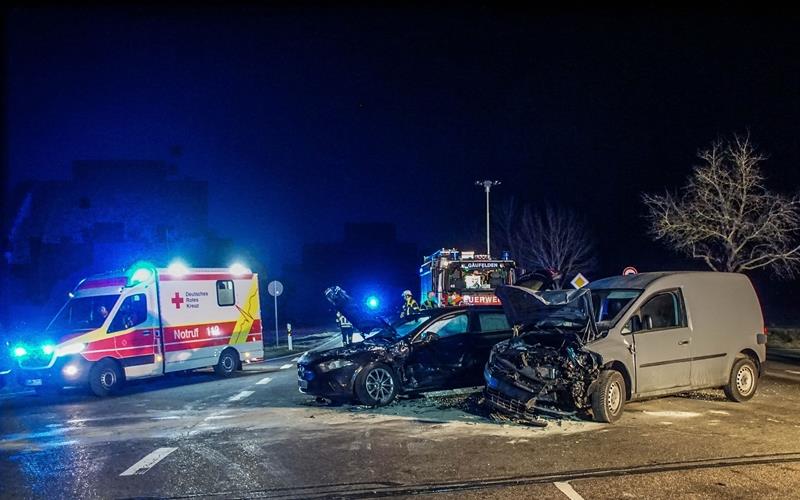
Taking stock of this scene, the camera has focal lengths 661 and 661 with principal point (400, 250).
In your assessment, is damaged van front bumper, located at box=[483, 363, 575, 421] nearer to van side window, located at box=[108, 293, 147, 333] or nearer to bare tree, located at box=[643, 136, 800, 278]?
van side window, located at box=[108, 293, 147, 333]

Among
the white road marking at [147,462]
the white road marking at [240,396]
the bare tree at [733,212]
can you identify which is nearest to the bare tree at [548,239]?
the bare tree at [733,212]

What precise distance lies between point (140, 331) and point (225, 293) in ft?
8.83

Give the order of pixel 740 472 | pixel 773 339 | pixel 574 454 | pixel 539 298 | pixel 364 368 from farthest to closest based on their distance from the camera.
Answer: pixel 773 339
pixel 364 368
pixel 539 298
pixel 574 454
pixel 740 472

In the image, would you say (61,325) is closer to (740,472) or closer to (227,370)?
(227,370)

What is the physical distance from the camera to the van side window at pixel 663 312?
30.8 ft

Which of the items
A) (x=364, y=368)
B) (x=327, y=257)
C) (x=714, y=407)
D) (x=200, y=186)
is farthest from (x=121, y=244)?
(x=327, y=257)

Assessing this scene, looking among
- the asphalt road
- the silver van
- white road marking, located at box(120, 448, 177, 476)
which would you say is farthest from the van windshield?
white road marking, located at box(120, 448, 177, 476)

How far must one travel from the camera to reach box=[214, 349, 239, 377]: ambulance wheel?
16.8 meters

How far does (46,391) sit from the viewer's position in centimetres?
1511

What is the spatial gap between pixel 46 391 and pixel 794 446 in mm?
14728

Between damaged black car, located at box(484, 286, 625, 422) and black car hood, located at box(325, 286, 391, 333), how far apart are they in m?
2.93

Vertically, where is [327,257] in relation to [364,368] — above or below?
above

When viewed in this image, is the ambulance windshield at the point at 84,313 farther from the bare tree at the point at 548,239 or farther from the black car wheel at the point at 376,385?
the bare tree at the point at 548,239

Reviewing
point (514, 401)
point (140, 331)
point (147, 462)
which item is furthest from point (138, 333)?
point (514, 401)
